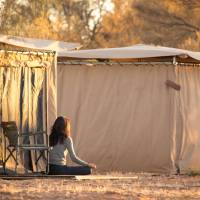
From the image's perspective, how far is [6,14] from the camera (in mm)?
13477

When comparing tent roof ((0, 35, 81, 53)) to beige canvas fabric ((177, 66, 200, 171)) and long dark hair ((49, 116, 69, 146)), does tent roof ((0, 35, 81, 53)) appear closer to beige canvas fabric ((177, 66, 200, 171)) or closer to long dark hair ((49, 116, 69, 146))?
long dark hair ((49, 116, 69, 146))

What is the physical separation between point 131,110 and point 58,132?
277cm

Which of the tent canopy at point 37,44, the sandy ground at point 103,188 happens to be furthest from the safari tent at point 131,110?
the sandy ground at point 103,188

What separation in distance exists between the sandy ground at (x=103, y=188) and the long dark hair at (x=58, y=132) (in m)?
0.77

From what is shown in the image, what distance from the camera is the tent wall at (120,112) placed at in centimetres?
1755

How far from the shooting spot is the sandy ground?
12.2 metres

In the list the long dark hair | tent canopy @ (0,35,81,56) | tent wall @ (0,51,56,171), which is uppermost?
tent canopy @ (0,35,81,56)

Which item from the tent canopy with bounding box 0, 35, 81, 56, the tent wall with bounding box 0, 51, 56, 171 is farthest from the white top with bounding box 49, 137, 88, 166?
the tent canopy with bounding box 0, 35, 81, 56

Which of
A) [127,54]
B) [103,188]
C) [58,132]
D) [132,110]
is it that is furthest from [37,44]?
[103,188]

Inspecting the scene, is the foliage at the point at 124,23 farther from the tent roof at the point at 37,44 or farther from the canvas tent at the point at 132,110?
the canvas tent at the point at 132,110

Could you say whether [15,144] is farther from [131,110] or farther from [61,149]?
[131,110]

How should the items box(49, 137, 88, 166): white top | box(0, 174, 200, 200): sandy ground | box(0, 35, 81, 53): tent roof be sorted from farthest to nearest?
box(0, 35, 81, 53): tent roof, box(49, 137, 88, 166): white top, box(0, 174, 200, 200): sandy ground

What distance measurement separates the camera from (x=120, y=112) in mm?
17688

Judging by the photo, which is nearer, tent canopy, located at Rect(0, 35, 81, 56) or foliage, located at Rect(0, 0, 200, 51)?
tent canopy, located at Rect(0, 35, 81, 56)
